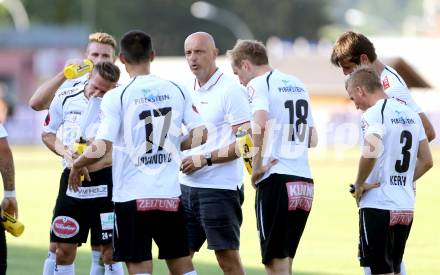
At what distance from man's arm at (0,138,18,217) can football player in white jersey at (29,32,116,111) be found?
1.92m

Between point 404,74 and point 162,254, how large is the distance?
52.4 metres

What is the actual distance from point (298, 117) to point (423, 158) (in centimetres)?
116

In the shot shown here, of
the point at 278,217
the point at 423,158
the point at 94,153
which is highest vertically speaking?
the point at 94,153

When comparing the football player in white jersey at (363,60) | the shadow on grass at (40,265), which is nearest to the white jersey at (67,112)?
the shadow on grass at (40,265)

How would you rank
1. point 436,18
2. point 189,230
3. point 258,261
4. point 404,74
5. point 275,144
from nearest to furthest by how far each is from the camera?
1. point 275,144
2. point 189,230
3. point 258,261
4. point 404,74
5. point 436,18

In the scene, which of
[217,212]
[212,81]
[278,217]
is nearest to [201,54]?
[212,81]

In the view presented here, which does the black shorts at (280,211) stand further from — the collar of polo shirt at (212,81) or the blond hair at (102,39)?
the blond hair at (102,39)

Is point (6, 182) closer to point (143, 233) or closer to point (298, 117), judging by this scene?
point (143, 233)

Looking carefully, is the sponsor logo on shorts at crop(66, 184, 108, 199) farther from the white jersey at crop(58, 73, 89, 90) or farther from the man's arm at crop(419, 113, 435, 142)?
the man's arm at crop(419, 113, 435, 142)

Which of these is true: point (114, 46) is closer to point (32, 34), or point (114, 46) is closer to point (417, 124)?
point (417, 124)

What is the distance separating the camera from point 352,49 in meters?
9.62

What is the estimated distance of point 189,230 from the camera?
10742 mm

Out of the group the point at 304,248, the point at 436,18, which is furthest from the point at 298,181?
the point at 436,18

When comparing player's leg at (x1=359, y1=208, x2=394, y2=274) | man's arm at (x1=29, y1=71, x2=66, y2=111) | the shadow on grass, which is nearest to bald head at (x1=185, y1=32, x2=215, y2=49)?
man's arm at (x1=29, y1=71, x2=66, y2=111)
